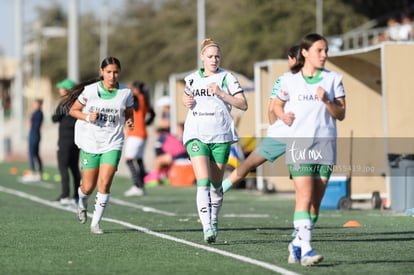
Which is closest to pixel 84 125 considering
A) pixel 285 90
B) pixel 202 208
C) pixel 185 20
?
pixel 202 208

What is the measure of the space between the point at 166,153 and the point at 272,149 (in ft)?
47.1

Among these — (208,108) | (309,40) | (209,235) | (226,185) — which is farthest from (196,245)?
(309,40)

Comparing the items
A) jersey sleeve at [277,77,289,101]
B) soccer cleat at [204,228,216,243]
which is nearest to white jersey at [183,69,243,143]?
soccer cleat at [204,228,216,243]

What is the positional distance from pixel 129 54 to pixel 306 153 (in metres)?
75.7

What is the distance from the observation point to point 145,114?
23.1 m

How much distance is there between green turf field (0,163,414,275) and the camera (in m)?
10.2

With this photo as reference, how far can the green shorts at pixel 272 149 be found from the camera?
1334 centimetres

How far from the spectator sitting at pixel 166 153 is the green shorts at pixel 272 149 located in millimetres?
13181

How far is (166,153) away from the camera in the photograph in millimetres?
27703

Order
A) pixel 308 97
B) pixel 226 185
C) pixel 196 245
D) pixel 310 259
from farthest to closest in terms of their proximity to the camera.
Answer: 1. pixel 226 185
2. pixel 196 245
3. pixel 308 97
4. pixel 310 259

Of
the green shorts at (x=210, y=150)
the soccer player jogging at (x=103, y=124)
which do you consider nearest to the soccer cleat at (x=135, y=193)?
the soccer player jogging at (x=103, y=124)

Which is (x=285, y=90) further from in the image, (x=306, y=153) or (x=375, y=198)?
(x=375, y=198)

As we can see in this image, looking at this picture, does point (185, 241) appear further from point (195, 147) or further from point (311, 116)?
point (311, 116)

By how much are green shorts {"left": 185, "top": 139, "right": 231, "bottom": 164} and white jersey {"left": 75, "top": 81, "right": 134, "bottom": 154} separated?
4.86 ft
